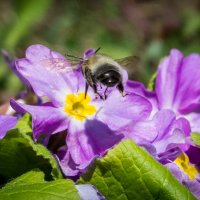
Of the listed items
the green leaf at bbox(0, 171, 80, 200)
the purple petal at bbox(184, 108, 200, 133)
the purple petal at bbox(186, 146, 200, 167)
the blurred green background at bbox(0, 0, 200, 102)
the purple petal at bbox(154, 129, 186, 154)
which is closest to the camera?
the green leaf at bbox(0, 171, 80, 200)

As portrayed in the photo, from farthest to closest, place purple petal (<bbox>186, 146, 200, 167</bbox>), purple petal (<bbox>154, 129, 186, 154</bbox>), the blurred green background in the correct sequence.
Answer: the blurred green background, purple petal (<bbox>186, 146, 200, 167</bbox>), purple petal (<bbox>154, 129, 186, 154</bbox>)

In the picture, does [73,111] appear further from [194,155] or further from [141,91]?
[194,155]

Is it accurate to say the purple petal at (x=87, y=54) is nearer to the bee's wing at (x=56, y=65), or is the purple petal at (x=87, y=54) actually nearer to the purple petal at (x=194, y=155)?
the bee's wing at (x=56, y=65)

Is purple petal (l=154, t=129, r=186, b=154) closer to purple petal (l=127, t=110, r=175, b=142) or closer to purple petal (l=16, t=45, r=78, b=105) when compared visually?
purple petal (l=127, t=110, r=175, b=142)

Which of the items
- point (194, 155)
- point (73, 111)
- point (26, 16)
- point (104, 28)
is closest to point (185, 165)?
point (194, 155)

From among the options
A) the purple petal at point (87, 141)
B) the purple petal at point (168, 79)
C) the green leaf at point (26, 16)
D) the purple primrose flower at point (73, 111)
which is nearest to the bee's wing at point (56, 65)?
the purple primrose flower at point (73, 111)

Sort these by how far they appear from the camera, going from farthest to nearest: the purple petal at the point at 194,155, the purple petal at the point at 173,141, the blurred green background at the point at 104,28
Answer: the blurred green background at the point at 104,28
the purple petal at the point at 194,155
the purple petal at the point at 173,141

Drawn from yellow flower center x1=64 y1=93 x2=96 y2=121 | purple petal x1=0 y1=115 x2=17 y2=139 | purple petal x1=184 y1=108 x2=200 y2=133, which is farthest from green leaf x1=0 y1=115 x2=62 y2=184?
purple petal x1=184 y1=108 x2=200 y2=133
